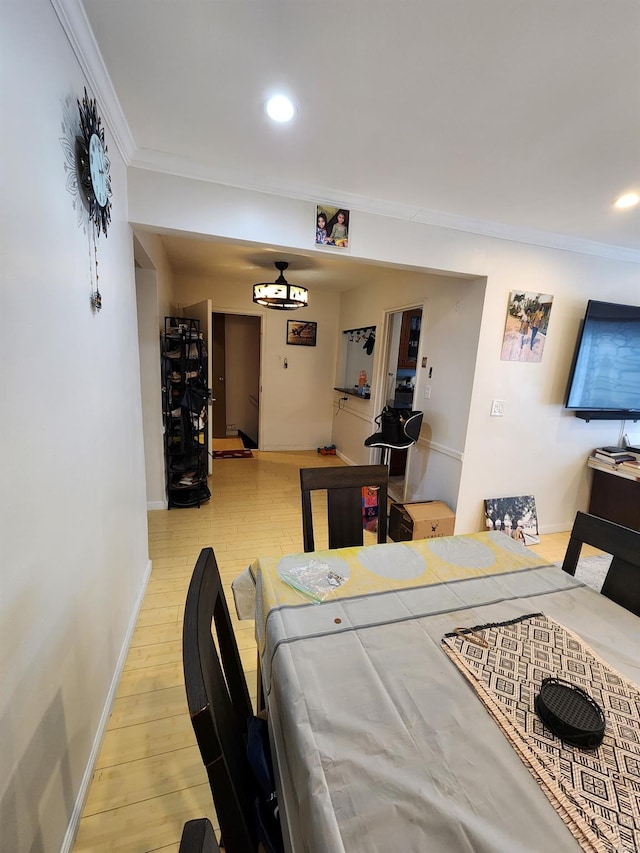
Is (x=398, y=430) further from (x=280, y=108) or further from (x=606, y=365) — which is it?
(x=280, y=108)

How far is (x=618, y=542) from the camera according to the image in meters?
1.24

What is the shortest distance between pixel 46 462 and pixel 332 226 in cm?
200

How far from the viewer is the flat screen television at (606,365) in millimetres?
2842

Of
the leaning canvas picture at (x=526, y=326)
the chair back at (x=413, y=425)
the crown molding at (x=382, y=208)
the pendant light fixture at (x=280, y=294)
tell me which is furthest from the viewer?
the pendant light fixture at (x=280, y=294)

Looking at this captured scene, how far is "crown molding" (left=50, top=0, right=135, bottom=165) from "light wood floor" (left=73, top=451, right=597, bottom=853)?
2408 mm

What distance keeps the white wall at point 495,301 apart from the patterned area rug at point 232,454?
3.18 metres

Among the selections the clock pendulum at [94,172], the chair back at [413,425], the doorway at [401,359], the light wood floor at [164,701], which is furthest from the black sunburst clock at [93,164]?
the doorway at [401,359]

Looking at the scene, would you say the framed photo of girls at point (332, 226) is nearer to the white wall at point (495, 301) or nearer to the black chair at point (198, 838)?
the white wall at point (495, 301)

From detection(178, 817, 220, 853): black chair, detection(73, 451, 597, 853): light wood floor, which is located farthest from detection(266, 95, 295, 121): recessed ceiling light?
detection(73, 451, 597, 853): light wood floor

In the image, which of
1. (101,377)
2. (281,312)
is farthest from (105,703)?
(281,312)

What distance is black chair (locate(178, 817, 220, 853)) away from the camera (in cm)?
39

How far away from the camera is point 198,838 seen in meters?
0.40

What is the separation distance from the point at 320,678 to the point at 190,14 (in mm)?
1906

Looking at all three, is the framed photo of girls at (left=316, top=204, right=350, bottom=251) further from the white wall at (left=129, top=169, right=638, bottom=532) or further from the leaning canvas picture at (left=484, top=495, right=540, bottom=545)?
the leaning canvas picture at (left=484, top=495, right=540, bottom=545)
